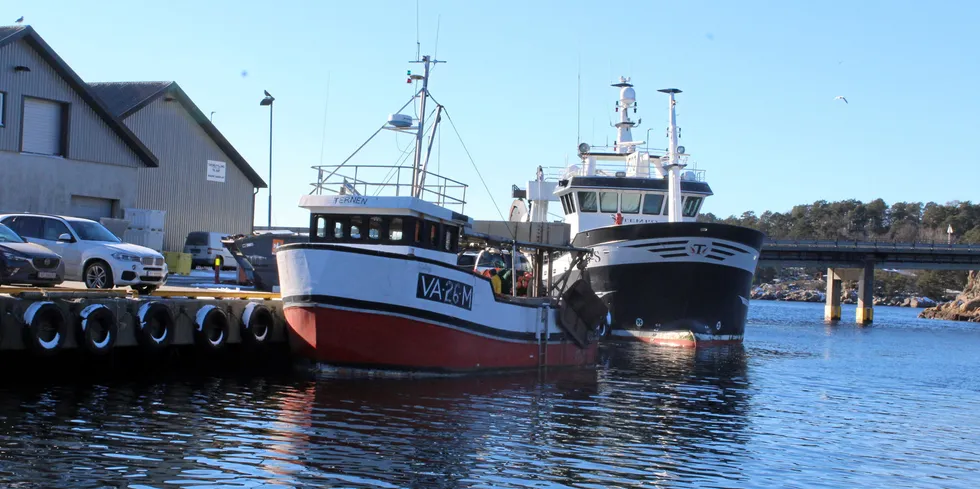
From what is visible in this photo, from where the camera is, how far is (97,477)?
1091 centimetres

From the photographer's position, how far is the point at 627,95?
46.6m

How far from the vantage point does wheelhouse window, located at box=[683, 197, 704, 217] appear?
41844 millimetres

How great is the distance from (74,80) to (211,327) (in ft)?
60.6

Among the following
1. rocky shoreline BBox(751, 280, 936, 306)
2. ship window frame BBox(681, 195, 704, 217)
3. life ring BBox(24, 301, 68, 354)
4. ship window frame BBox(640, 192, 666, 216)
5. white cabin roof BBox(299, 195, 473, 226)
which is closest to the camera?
life ring BBox(24, 301, 68, 354)

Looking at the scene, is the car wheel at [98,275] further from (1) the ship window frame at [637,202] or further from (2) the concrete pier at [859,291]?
(2) the concrete pier at [859,291]

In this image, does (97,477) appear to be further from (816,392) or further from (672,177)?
(672,177)

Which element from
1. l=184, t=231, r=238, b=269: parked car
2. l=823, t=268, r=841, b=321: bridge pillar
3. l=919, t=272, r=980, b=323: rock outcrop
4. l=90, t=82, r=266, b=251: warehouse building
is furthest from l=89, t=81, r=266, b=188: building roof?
l=919, t=272, r=980, b=323: rock outcrop

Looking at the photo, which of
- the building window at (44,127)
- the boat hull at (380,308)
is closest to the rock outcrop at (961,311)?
the building window at (44,127)

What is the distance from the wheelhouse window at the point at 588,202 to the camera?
135 feet

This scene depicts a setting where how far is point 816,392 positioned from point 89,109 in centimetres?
2602

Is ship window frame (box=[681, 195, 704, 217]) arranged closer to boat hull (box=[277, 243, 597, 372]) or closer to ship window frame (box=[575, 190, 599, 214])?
ship window frame (box=[575, 190, 599, 214])

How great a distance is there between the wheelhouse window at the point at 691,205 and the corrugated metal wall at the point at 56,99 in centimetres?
2133

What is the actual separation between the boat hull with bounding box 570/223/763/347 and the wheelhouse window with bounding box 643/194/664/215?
524 centimetres

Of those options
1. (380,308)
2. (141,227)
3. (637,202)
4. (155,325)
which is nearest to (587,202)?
(637,202)
